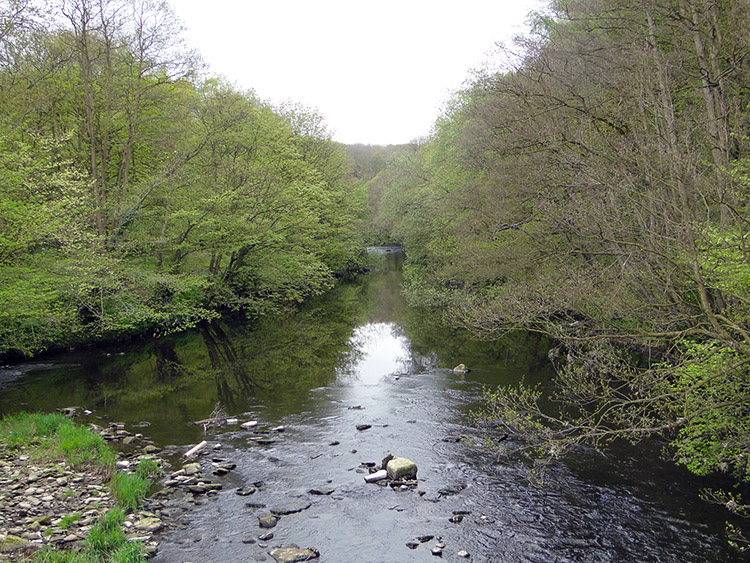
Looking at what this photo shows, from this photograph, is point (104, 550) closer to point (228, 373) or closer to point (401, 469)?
point (401, 469)

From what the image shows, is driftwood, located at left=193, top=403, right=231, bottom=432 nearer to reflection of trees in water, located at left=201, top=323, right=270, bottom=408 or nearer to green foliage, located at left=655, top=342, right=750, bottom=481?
reflection of trees in water, located at left=201, top=323, right=270, bottom=408

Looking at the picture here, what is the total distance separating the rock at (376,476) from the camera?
340 inches

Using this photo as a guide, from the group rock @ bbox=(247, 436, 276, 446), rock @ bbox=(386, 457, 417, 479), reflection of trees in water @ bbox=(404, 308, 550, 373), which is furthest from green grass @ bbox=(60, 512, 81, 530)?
reflection of trees in water @ bbox=(404, 308, 550, 373)

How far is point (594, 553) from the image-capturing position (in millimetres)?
6523

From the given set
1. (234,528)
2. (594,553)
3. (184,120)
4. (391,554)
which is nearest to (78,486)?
(234,528)

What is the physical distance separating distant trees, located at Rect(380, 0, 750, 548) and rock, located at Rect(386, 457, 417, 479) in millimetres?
1990

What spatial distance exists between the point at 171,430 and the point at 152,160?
16001 millimetres

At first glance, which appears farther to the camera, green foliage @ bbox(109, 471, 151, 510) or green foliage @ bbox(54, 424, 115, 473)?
green foliage @ bbox(54, 424, 115, 473)

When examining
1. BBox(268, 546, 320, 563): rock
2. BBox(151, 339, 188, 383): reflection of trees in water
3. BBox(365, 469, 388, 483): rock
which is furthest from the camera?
BBox(151, 339, 188, 383): reflection of trees in water

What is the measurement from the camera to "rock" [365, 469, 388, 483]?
340 inches

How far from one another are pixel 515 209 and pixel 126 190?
1533 centimetres

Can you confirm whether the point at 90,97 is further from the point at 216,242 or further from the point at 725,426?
the point at 725,426

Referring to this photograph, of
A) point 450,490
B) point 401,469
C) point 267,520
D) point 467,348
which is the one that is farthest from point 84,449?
point 467,348

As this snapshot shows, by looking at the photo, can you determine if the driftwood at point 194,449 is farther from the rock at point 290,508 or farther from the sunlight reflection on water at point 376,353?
the sunlight reflection on water at point 376,353
